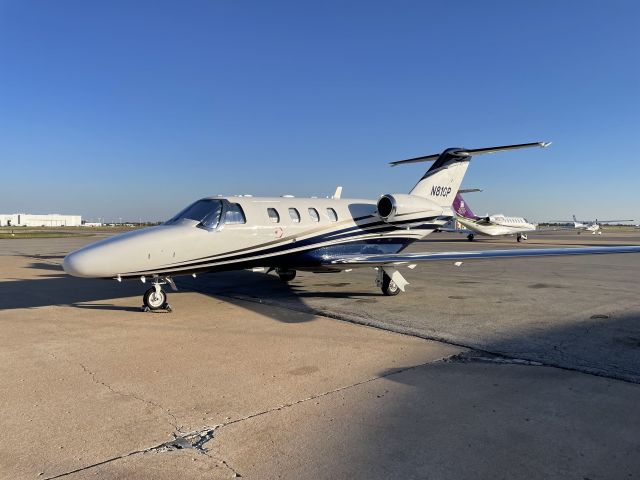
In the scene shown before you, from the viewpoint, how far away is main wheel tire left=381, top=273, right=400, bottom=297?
435 inches

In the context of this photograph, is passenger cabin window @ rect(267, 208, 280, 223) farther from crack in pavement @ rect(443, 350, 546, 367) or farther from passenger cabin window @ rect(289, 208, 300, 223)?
crack in pavement @ rect(443, 350, 546, 367)

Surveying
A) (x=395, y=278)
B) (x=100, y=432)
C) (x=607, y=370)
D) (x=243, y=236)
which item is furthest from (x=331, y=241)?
(x=100, y=432)

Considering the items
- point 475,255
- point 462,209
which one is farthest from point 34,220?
point 475,255

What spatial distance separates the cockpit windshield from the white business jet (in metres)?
30.4

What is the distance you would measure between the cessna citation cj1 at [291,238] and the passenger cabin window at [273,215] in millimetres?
27

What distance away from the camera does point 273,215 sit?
424 inches

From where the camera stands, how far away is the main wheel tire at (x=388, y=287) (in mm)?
11047

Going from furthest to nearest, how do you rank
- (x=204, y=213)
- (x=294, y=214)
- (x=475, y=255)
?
1. (x=294, y=214)
2. (x=475, y=255)
3. (x=204, y=213)

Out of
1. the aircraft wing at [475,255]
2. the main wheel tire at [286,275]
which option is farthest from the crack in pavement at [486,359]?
the main wheel tire at [286,275]

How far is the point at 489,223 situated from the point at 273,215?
33693mm

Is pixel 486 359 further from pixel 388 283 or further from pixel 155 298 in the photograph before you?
pixel 155 298

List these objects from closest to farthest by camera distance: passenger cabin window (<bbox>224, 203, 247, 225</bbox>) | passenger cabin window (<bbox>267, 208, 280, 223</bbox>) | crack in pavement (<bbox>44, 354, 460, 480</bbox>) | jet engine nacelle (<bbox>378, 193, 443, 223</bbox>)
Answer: crack in pavement (<bbox>44, 354, 460, 480</bbox>) < passenger cabin window (<bbox>224, 203, 247, 225</bbox>) < passenger cabin window (<bbox>267, 208, 280, 223</bbox>) < jet engine nacelle (<bbox>378, 193, 443, 223</bbox>)

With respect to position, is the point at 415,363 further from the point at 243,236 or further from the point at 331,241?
the point at 331,241

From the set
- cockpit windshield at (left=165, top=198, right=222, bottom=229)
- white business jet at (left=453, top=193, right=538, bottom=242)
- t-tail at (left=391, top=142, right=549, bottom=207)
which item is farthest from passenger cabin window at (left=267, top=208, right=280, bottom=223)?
white business jet at (left=453, top=193, right=538, bottom=242)
